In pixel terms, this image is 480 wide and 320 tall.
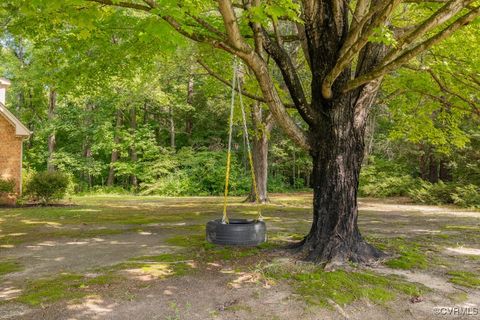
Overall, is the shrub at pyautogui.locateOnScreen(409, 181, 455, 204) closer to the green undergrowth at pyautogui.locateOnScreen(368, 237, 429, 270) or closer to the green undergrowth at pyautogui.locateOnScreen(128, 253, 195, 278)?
the green undergrowth at pyautogui.locateOnScreen(368, 237, 429, 270)

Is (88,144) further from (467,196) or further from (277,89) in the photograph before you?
(467,196)

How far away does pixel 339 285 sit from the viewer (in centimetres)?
511

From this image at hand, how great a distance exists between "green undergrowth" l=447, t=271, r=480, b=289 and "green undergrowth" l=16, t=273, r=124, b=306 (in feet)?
15.1

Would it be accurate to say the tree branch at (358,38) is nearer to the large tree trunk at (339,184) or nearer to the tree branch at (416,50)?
the tree branch at (416,50)

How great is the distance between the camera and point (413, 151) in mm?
21969

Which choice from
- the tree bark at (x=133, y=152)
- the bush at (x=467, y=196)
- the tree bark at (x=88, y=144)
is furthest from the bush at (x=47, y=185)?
the bush at (x=467, y=196)

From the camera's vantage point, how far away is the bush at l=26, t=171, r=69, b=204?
16062mm

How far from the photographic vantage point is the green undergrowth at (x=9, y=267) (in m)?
5.88

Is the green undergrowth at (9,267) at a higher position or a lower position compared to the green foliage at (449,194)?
lower

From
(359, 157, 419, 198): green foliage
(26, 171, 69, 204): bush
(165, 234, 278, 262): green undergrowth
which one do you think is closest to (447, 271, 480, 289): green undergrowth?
(165, 234, 278, 262): green undergrowth

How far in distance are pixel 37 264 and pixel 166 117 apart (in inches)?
1076

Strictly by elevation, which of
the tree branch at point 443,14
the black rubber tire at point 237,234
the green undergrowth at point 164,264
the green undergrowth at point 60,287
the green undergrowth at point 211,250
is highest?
the tree branch at point 443,14

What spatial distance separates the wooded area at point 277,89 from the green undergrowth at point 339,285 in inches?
24.4

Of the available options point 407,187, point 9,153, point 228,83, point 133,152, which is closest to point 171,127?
point 133,152
